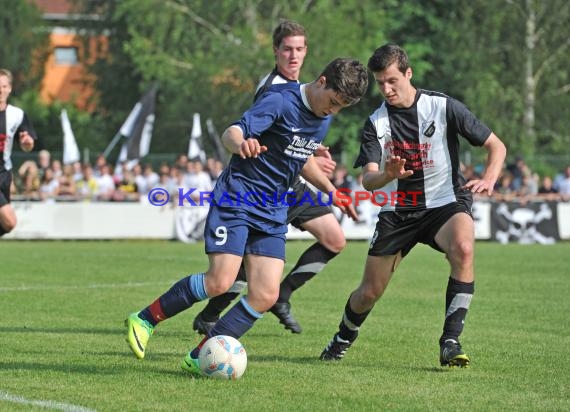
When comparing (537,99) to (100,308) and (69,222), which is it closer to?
(69,222)

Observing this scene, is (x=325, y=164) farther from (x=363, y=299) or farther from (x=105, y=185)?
(x=105, y=185)

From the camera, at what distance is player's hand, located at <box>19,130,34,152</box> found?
11438 mm

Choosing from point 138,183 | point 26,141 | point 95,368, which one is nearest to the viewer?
point 95,368

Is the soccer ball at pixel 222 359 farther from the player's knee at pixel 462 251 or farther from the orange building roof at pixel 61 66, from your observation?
the orange building roof at pixel 61 66

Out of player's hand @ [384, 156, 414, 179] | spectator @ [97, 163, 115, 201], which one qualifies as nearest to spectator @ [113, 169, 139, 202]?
spectator @ [97, 163, 115, 201]

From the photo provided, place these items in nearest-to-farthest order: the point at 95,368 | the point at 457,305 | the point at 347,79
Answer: the point at 347,79, the point at 95,368, the point at 457,305

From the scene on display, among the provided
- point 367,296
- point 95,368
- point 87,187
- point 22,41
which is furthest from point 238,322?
point 22,41

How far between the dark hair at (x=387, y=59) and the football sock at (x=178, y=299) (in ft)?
6.08

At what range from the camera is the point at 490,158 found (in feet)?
24.4

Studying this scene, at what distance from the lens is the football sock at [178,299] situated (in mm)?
6984

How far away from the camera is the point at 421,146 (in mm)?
7664

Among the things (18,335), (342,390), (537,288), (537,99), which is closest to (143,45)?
(537,99)

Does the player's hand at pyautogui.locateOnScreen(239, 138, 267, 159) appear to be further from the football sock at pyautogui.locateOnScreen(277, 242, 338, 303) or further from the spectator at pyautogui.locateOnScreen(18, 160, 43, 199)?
the spectator at pyautogui.locateOnScreen(18, 160, 43, 199)

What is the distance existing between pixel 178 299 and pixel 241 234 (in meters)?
0.59
